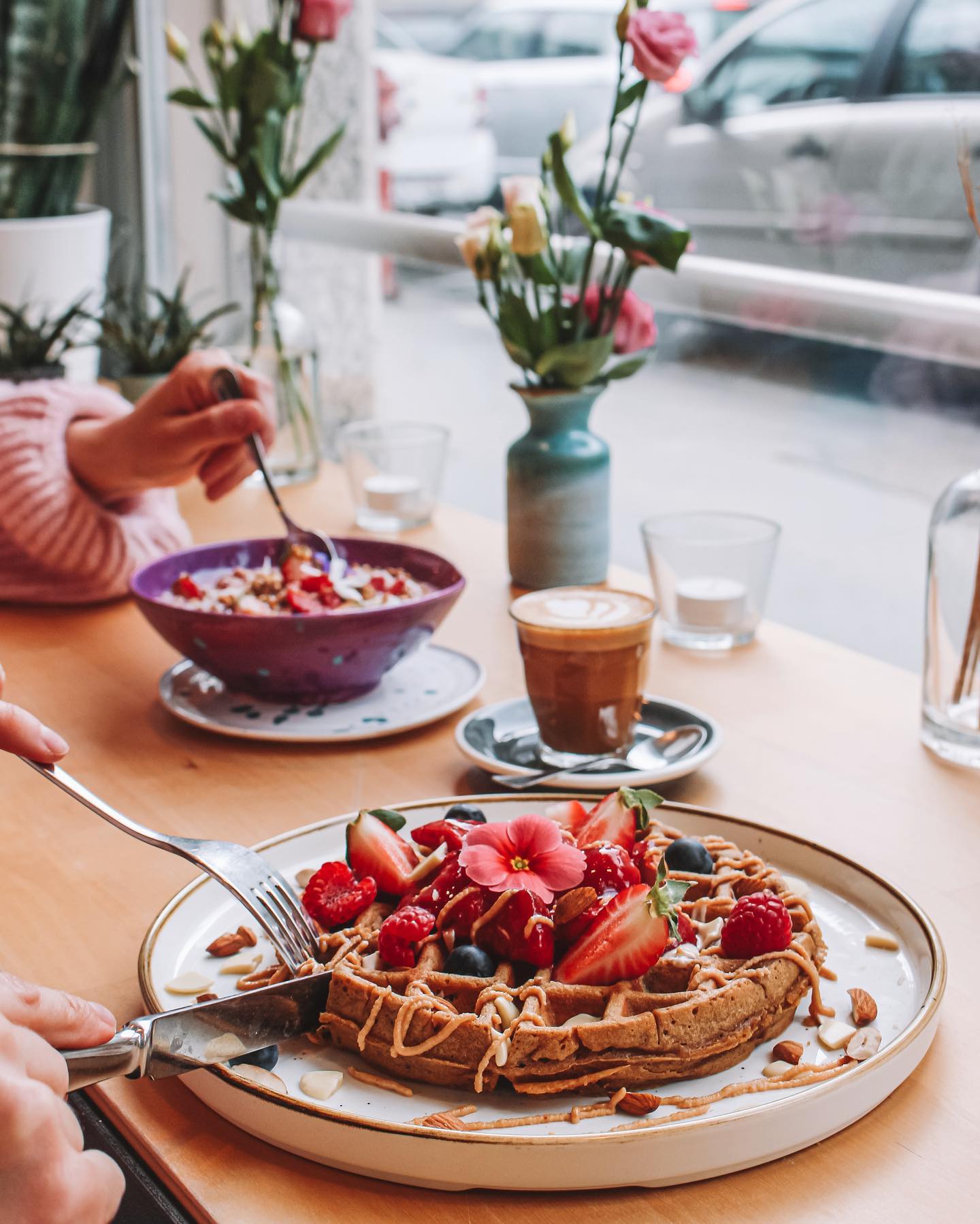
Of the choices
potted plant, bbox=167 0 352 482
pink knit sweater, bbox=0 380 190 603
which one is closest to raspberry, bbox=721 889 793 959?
pink knit sweater, bbox=0 380 190 603

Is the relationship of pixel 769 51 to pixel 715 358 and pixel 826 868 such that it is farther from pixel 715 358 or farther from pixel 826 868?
pixel 826 868

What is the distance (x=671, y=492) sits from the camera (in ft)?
9.29

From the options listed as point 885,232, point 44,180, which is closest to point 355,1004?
point 885,232

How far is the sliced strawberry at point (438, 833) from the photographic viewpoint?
78 cm

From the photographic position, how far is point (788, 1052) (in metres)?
0.66

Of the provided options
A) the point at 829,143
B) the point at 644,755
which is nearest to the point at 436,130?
the point at 829,143

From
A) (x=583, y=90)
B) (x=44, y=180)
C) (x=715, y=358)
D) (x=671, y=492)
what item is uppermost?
(x=583, y=90)

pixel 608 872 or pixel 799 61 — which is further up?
pixel 799 61

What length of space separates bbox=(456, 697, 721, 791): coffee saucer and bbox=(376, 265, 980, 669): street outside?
866mm

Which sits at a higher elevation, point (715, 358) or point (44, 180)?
point (44, 180)

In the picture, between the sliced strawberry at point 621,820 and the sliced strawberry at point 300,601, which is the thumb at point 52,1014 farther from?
the sliced strawberry at point 300,601

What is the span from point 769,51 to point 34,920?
203 cm

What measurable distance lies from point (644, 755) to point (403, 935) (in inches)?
15.5

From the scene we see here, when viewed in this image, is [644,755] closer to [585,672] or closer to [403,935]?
[585,672]
